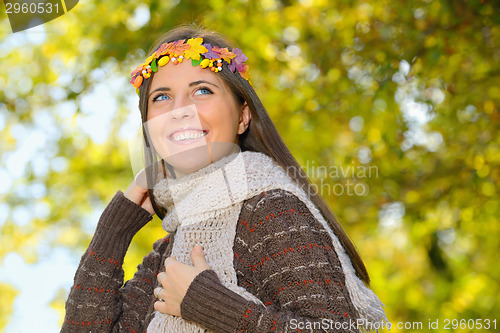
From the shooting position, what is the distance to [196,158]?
158cm

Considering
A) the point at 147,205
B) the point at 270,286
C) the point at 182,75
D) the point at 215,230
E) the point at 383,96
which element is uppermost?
the point at 383,96

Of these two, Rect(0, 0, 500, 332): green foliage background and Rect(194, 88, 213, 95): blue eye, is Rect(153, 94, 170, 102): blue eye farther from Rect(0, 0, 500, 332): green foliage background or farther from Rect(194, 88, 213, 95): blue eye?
Rect(0, 0, 500, 332): green foliage background

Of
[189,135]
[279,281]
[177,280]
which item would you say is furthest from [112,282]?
[279,281]

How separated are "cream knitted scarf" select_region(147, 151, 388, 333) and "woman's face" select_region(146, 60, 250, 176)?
0.18 ft

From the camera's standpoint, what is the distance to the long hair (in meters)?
1.56

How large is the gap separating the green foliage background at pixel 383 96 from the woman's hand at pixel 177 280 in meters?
1.86

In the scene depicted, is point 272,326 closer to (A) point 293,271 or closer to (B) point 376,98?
(A) point 293,271

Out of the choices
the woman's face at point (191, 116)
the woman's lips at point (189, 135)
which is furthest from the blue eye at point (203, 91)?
the woman's lips at point (189, 135)

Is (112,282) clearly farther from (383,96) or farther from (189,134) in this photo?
(383,96)

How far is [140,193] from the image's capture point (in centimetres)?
179

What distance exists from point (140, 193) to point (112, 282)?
293mm

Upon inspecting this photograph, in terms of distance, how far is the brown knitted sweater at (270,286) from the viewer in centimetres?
124

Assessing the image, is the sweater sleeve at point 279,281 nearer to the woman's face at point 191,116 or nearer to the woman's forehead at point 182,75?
the woman's face at point 191,116

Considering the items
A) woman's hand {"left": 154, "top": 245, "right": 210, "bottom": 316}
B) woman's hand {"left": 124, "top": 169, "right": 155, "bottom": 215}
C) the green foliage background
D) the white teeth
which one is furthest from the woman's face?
the green foliage background
